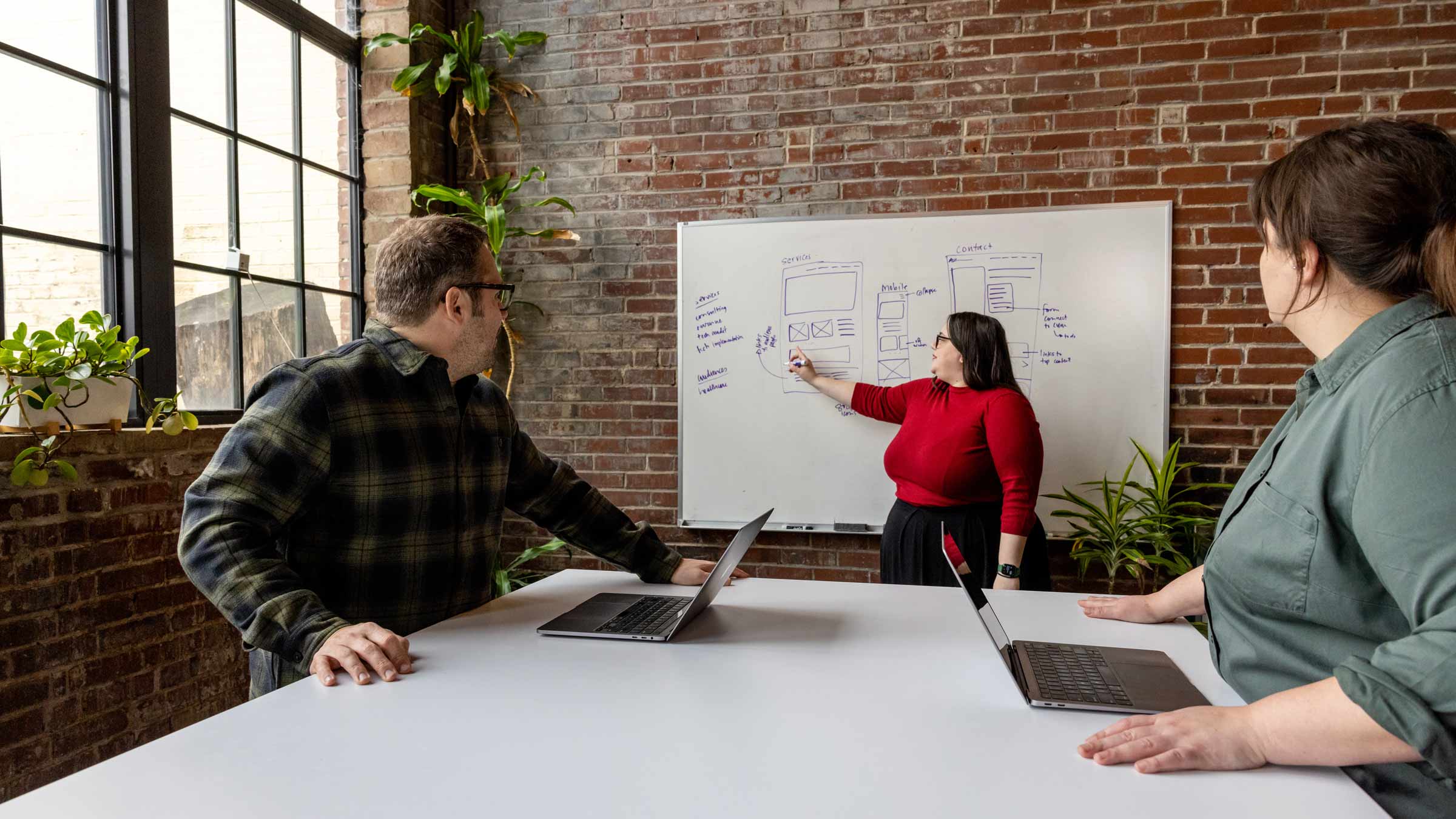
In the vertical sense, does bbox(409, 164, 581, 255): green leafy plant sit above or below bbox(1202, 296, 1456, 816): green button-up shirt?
above

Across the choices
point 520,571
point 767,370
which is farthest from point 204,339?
point 767,370

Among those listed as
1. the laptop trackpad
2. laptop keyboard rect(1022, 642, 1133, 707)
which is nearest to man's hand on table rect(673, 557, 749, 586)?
laptop keyboard rect(1022, 642, 1133, 707)

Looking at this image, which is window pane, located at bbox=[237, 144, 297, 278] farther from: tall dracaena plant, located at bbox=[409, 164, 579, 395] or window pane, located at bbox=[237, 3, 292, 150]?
tall dracaena plant, located at bbox=[409, 164, 579, 395]

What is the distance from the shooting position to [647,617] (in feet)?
5.38

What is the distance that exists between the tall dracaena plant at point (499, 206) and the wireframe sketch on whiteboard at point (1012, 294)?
1620 mm

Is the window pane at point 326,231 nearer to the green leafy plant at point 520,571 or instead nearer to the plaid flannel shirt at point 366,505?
the green leafy plant at point 520,571

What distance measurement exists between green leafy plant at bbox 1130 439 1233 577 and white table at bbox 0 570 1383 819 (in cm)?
179

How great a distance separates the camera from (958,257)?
3514mm

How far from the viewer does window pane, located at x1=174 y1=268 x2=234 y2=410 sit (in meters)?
2.89

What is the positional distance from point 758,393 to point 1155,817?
9.44 ft

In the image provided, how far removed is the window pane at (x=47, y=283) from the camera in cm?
233

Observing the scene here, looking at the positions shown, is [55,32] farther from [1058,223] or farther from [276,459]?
[1058,223]

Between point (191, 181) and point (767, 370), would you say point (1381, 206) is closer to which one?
point (767, 370)

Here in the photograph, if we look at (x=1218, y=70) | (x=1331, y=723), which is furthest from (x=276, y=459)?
(x=1218, y=70)
